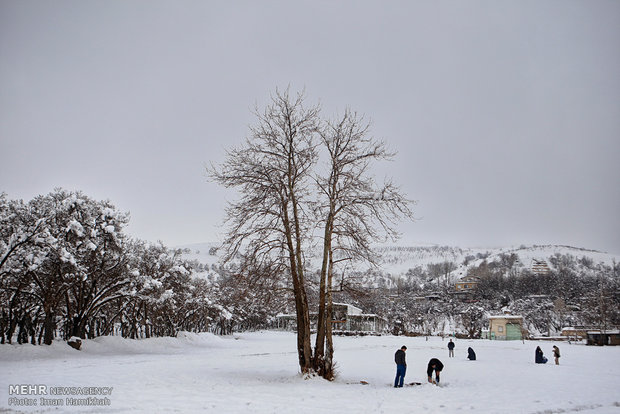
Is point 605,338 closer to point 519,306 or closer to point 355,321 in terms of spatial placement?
point 519,306

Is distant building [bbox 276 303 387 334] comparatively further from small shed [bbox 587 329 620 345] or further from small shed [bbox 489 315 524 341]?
small shed [bbox 587 329 620 345]

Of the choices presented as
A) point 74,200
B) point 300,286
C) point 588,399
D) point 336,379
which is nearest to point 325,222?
point 300,286

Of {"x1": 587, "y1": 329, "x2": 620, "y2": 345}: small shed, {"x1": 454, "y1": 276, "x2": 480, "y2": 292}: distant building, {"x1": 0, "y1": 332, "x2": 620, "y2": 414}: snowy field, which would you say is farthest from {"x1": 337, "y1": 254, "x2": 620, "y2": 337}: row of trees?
{"x1": 0, "y1": 332, "x2": 620, "y2": 414}: snowy field

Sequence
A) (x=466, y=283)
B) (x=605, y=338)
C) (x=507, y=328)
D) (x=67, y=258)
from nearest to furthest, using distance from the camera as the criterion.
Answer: (x=67, y=258), (x=605, y=338), (x=507, y=328), (x=466, y=283)

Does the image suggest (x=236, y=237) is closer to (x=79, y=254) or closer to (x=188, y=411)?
(x=188, y=411)

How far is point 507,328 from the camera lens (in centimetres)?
6469

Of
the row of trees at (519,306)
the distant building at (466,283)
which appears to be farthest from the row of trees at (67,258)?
the distant building at (466,283)

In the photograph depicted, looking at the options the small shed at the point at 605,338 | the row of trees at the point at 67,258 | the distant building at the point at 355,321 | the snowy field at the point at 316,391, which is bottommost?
the distant building at the point at 355,321

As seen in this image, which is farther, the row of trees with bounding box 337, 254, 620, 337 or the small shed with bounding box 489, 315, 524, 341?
the row of trees with bounding box 337, 254, 620, 337

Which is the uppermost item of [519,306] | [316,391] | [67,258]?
[67,258]

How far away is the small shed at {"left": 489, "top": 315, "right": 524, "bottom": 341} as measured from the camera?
209 ft

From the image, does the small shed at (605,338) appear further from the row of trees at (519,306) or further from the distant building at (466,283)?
the distant building at (466,283)

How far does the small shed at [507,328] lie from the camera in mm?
63656

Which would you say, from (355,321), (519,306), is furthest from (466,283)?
(355,321)
